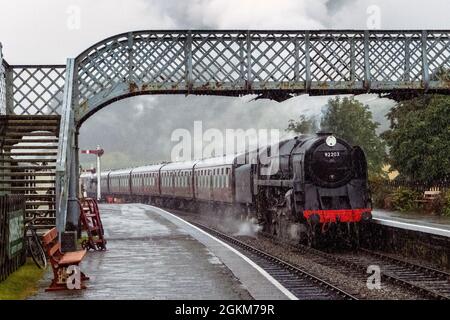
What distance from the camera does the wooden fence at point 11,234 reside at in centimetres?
1270

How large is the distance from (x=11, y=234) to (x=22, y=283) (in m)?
1.19

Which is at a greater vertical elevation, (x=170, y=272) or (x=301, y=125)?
(x=301, y=125)

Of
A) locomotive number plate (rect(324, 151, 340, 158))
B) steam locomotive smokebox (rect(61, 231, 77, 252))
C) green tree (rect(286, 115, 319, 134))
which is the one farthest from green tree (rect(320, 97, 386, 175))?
steam locomotive smokebox (rect(61, 231, 77, 252))

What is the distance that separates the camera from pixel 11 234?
43.6ft

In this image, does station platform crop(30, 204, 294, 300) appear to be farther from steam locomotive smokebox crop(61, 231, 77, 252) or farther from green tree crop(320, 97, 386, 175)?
green tree crop(320, 97, 386, 175)

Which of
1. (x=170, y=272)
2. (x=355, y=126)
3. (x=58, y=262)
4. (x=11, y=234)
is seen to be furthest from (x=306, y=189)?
(x=355, y=126)

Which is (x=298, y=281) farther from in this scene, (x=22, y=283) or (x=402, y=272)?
(x=22, y=283)

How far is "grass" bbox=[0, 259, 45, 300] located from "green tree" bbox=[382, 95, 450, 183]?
22387mm

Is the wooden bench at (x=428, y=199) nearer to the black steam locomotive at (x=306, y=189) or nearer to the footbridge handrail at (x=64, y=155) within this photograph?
the black steam locomotive at (x=306, y=189)

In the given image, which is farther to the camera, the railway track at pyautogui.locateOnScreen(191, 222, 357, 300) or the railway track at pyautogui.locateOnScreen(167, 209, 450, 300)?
the railway track at pyautogui.locateOnScreen(167, 209, 450, 300)

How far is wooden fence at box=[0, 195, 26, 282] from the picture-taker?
12703 mm

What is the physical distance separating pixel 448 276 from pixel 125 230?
12015 millimetres

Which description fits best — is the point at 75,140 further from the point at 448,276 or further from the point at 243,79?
the point at 448,276

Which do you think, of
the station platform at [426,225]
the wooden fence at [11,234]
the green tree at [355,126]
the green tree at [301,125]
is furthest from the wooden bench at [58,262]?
the green tree at [301,125]
